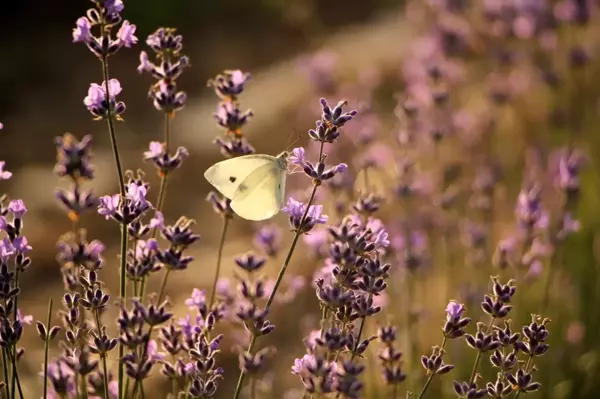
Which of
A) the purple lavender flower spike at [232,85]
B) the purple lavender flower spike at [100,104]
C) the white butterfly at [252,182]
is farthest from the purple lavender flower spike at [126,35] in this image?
the white butterfly at [252,182]

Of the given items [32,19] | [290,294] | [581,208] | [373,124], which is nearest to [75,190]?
[290,294]

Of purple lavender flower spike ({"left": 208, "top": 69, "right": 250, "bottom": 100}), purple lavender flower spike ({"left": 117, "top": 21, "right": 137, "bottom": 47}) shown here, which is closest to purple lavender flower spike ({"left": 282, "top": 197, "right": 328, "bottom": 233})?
purple lavender flower spike ({"left": 208, "top": 69, "right": 250, "bottom": 100})

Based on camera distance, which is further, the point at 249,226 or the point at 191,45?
the point at 191,45

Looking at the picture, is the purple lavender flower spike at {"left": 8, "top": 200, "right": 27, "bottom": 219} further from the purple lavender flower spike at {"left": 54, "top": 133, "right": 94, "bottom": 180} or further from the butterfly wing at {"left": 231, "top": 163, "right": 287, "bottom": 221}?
the butterfly wing at {"left": 231, "top": 163, "right": 287, "bottom": 221}

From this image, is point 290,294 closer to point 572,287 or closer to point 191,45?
point 572,287

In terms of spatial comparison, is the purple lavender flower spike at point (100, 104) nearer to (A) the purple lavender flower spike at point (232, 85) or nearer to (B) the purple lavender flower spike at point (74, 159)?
(B) the purple lavender flower spike at point (74, 159)

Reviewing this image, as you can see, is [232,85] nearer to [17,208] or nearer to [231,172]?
[231,172]
